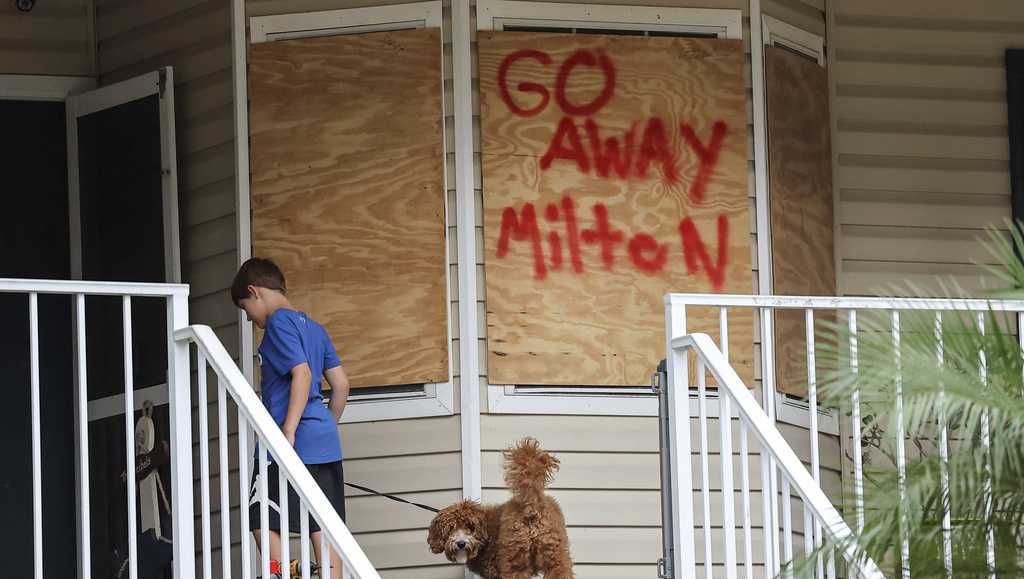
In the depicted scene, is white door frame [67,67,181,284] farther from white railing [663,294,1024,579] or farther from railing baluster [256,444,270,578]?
white railing [663,294,1024,579]

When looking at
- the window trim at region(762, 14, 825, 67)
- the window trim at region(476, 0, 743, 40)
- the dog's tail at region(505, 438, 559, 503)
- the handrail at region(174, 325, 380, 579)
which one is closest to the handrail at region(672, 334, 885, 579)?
the dog's tail at region(505, 438, 559, 503)

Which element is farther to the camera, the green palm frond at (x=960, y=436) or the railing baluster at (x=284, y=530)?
the railing baluster at (x=284, y=530)

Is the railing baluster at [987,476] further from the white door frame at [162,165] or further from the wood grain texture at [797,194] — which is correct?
the white door frame at [162,165]

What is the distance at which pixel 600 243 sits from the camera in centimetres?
643

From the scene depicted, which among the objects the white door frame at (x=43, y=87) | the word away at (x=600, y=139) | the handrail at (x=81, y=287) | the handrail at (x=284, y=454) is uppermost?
the white door frame at (x=43, y=87)

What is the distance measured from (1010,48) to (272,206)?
3681 mm

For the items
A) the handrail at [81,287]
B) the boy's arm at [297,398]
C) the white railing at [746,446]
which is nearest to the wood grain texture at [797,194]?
the white railing at [746,446]

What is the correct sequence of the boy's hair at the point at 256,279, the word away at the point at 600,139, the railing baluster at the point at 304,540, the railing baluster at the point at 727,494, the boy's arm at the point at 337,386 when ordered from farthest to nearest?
the word away at the point at 600,139, the boy's arm at the point at 337,386, the boy's hair at the point at 256,279, the railing baluster at the point at 727,494, the railing baluster at the point at 304,540

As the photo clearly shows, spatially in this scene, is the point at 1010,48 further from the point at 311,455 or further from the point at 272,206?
the point at 311,455

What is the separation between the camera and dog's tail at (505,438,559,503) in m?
5.22

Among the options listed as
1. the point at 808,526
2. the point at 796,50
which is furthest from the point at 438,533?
the point at 796,50

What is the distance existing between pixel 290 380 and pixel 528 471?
36.4 inches

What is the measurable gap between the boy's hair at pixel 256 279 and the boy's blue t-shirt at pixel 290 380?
11cm

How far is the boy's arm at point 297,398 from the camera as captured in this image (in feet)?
17.5
